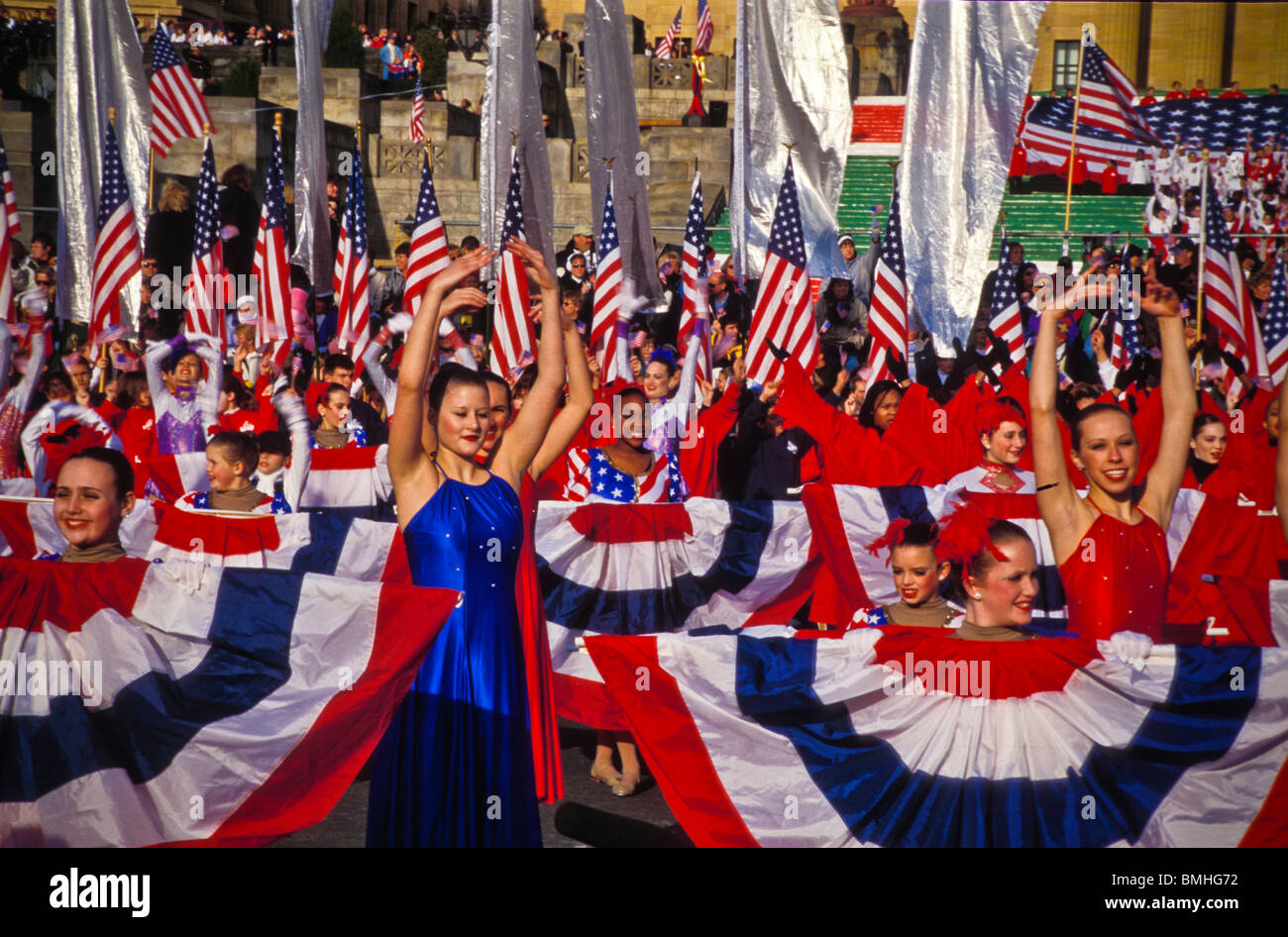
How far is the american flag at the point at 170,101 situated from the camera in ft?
53.4

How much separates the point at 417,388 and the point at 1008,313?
9147mm

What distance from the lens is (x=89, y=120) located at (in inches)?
563

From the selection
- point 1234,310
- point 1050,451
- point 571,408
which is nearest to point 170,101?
point 1234,310

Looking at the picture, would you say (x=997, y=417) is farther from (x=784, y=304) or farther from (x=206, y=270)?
(x=206, y=270)

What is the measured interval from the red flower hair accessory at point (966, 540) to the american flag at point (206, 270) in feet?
29.6

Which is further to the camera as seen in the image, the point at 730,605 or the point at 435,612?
the point at 730,605

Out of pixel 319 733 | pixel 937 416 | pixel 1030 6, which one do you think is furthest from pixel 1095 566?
pixel 1030 6

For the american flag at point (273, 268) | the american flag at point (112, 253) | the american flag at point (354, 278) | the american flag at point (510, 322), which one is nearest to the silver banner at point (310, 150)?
the american flag at point (354, 278)

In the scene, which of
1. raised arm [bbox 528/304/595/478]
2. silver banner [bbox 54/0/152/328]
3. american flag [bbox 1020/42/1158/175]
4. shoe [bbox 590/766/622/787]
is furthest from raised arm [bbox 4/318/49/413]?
american flag [bbox 1020/42/1158/175]

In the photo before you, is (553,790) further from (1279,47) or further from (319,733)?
(1279,47)

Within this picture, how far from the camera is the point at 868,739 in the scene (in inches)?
204

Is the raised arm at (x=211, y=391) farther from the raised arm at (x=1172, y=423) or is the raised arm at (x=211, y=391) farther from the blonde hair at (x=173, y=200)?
the raised arm at (x=1172, y=423)

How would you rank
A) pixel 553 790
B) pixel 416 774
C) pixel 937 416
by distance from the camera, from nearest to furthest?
pixel 416 774
pixel 553 790
pixel 937 416

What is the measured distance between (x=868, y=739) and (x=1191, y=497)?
4385mm
